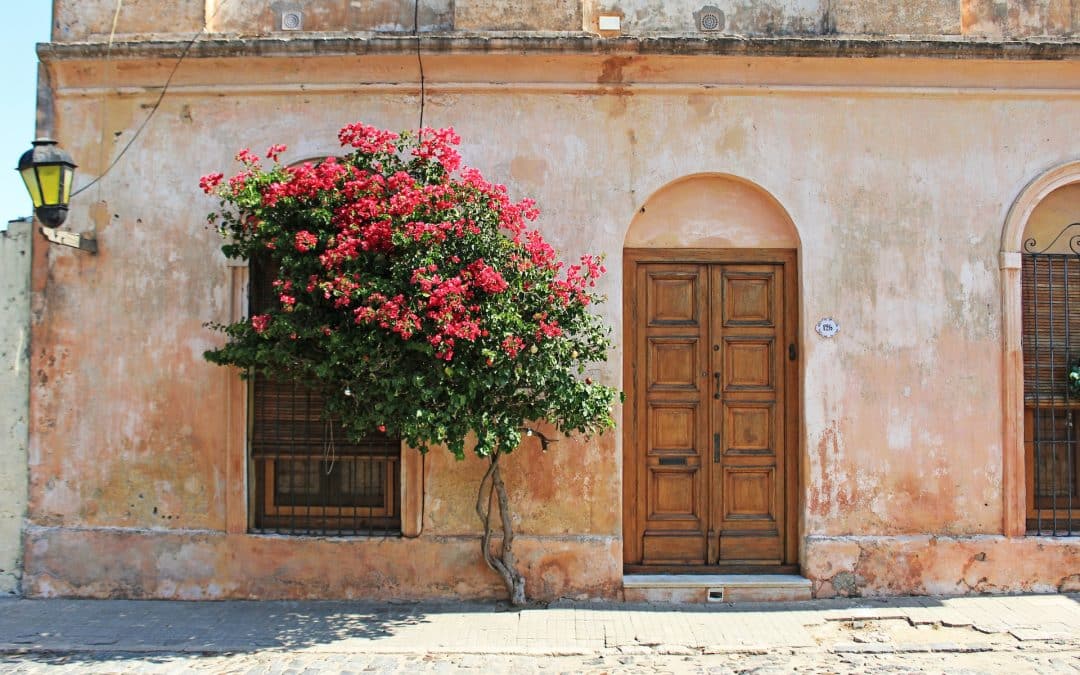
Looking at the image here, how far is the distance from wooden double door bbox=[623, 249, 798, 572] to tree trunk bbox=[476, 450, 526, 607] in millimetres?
932

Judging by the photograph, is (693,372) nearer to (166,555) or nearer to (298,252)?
(298,252)

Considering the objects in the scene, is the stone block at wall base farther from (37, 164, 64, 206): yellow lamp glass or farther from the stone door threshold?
(37, 164, 64, 206): yellow lamp glass

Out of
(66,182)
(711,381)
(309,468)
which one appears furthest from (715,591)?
(66,182)

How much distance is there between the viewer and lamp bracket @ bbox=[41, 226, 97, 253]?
623 cm

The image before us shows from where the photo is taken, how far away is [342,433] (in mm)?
6738

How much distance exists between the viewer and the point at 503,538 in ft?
21.4

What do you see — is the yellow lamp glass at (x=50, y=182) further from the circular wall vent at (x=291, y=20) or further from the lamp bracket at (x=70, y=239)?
the circular wall vent at (x=291, y=20)

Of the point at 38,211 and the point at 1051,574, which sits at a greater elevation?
the point at 38,211

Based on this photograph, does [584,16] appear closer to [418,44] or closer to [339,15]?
[418,44]

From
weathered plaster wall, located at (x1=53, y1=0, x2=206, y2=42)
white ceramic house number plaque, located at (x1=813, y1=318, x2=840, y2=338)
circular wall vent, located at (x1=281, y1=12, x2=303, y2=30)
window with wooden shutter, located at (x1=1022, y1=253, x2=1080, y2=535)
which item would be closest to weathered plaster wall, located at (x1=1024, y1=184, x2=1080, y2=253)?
window with wooden shutter, located at (x1=1022, y1=253, x2=1080, y2=535)

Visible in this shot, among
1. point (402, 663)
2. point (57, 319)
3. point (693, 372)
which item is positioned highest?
point (57, 319)

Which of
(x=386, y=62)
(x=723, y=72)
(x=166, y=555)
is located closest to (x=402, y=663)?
(x=166, y=555)

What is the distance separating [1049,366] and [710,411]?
8.84 feet

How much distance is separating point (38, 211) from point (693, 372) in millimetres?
4948
